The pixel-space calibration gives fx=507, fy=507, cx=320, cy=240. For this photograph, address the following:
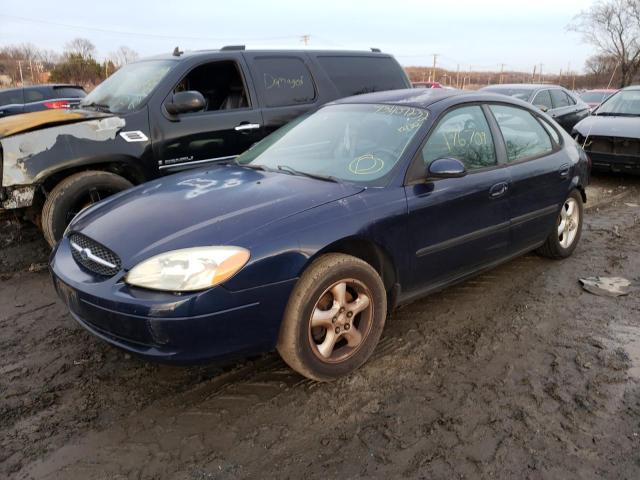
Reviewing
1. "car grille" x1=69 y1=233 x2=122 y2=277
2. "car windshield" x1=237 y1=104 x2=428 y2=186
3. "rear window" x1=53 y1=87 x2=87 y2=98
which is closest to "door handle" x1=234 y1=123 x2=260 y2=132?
"car windshield" x1=237 y1=104 x2=428 y2=186

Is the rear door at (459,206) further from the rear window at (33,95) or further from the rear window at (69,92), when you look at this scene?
the rear window at (33,95)

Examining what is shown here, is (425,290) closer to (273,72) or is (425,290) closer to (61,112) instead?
(273,72)

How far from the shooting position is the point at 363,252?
2986mm

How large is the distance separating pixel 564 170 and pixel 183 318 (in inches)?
137

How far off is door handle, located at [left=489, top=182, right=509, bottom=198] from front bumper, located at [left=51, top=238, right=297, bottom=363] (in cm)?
177

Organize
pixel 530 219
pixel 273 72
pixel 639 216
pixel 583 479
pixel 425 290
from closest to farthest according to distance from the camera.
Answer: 1. pixel 583 479
2. pixel 425 290
3. pixel 530 219
4. pixel 273 72
5. pixel 639 216

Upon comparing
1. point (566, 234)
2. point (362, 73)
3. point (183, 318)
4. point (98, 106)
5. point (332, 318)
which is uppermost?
point (362, 73)

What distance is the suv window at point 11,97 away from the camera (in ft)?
40.0

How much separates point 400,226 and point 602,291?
2.15 meters

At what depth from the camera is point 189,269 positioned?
94.0 inches

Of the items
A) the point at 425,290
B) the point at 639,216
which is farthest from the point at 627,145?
the point at 425,290

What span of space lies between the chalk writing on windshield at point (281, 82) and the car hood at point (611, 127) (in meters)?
5.10

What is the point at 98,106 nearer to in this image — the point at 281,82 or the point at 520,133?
the point at 281,82

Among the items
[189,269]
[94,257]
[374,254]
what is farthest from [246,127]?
[189,269]
